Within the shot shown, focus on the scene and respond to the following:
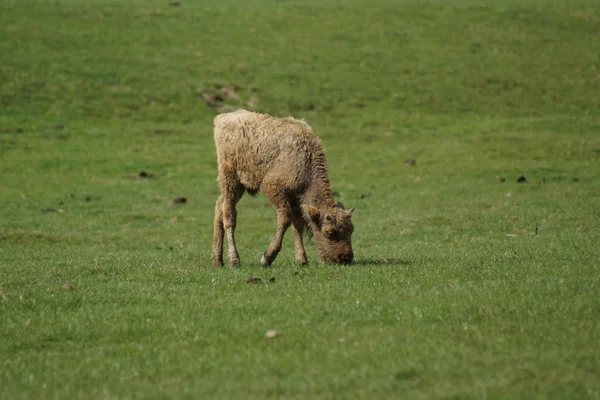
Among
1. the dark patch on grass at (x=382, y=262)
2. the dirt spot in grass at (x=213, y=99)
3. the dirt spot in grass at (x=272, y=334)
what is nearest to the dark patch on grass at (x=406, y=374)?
the dirt spot in grass at (x=272, y=334)

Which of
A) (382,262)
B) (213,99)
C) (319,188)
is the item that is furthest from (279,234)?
(213,99)

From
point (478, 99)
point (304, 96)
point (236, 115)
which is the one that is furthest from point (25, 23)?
point (236, 115)

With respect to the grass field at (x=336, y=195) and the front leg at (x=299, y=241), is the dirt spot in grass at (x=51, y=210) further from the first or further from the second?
the front leg at (x=299, y=241)

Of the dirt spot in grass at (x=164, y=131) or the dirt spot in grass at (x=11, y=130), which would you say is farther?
the dirt spot in grass at (x=164, y=131)

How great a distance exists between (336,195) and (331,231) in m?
17.6

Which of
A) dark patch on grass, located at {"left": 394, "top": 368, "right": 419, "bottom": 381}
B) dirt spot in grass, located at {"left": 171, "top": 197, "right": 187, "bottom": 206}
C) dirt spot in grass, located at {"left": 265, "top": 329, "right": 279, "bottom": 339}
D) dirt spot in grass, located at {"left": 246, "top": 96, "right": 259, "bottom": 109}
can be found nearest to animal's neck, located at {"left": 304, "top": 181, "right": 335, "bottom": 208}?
dirt spot in grass, located at {"left": 265, "top": 329, "right": 279, "bottom": 339}

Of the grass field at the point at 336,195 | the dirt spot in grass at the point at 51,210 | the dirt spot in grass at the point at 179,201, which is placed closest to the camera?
the grass field at the point at 336,195

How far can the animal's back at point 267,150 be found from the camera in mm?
16234

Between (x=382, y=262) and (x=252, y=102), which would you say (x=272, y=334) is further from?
(x=252, y=102)

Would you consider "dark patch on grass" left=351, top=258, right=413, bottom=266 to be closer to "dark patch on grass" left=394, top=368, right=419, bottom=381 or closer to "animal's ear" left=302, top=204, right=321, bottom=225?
"animal's ear" left=302, top=204, right=321, bottom=225

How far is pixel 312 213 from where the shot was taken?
52.1 ft

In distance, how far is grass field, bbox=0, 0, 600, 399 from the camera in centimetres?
943

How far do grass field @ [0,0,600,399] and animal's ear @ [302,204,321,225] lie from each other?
916 mm

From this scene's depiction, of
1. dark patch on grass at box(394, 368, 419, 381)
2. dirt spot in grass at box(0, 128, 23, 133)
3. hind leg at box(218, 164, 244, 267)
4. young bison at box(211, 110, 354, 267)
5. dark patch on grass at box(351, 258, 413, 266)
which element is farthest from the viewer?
dirt spot in grass at box(0, 128, 23, 133)
